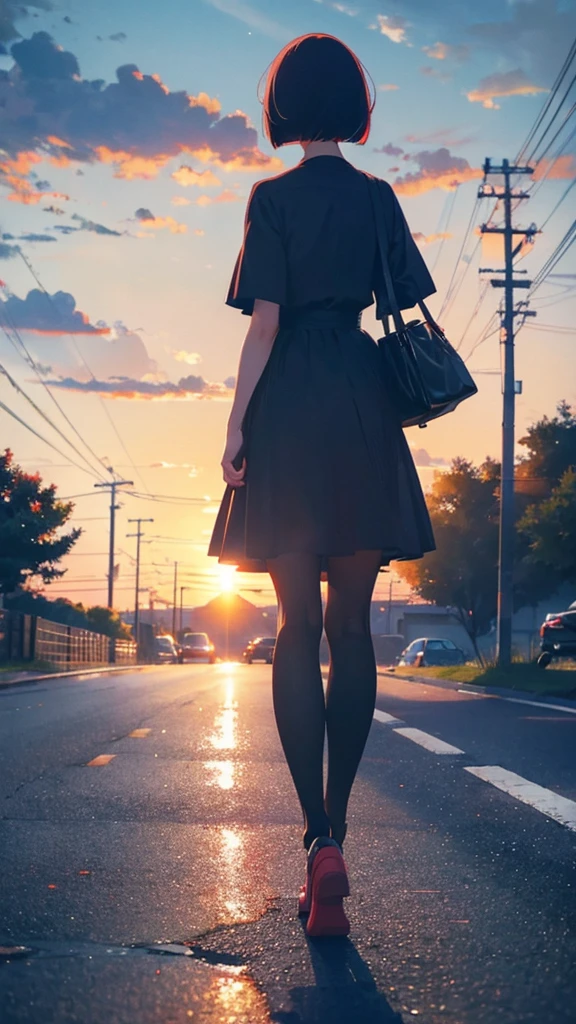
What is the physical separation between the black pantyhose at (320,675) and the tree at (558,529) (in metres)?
20.6

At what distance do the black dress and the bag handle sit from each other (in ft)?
0.07

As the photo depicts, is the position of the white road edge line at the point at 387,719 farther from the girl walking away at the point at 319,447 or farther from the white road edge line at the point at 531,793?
the girl walking away at the point at 319,447

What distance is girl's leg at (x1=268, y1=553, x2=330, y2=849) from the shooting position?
302 centimetres

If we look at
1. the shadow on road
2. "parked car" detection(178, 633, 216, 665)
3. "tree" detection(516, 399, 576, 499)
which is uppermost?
"tree" detection(516, 399, 576, 499)

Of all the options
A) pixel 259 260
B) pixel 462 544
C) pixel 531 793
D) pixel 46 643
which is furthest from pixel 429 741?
pixel 462 544

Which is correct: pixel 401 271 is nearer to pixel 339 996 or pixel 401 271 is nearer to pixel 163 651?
pixel 339 996

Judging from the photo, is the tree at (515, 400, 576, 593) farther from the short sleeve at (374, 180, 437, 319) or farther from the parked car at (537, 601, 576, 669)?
the short sleeve at (374, 180, 437, 319)

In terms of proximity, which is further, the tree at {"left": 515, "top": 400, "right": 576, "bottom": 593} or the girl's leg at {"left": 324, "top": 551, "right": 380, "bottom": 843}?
the tree at {"left": 515, "top": 400, "right": 576, "bottom": 593}

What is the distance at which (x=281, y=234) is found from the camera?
3.29 m

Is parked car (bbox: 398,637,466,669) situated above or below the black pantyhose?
below

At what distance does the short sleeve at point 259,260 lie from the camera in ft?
10.4

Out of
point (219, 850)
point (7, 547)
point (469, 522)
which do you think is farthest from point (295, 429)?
point (469, 522)

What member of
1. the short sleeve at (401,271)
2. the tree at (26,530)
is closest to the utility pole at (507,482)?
the tree at (26,530)

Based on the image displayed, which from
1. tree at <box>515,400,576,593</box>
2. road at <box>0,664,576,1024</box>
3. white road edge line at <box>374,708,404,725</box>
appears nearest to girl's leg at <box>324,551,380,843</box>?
road at <box>0,664,576,1024</box>
